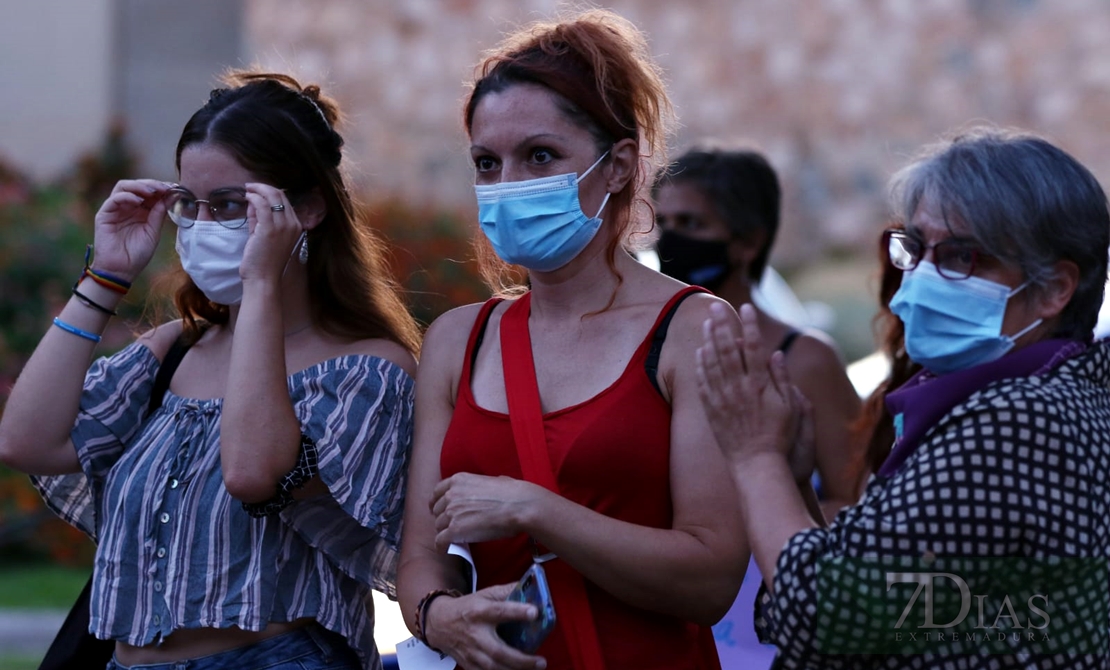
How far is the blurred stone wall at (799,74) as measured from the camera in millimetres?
14711

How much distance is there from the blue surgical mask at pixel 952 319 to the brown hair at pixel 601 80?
651 millimetres

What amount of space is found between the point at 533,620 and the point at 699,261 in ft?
6.89

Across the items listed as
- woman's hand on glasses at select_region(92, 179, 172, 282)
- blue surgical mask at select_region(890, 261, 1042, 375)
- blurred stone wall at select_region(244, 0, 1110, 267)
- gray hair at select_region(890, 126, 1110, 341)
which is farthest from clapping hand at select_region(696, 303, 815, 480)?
blurred stone wall at select_region(244, 0, 1110, 267)

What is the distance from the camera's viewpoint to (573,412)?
259 cm

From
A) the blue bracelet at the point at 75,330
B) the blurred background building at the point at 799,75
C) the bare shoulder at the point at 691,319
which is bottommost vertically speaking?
the blurred background building at the point at 799,75

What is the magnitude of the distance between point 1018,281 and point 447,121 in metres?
13.2

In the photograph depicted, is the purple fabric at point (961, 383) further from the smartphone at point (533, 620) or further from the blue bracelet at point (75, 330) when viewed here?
the blue bracelet at point (75, 330)

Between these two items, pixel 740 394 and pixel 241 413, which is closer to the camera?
pixel 740 394

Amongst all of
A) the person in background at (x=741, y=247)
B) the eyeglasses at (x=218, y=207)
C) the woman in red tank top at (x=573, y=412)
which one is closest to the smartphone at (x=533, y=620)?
the woman in red tank top at (x=573, y=412)

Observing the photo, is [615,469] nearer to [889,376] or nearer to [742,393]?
[742,393]

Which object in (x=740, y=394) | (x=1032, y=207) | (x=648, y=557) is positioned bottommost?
(x=648, y=557)

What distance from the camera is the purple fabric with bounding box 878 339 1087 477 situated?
Answer: 7.64 feet

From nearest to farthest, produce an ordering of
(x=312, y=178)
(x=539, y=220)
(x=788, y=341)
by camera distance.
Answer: (x=539, y=220), (x=312, y=178), (x=788, y=341)

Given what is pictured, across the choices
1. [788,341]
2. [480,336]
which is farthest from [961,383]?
[788,341]
